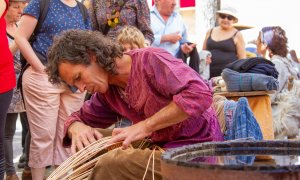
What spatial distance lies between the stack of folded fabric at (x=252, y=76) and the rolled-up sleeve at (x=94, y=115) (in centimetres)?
222

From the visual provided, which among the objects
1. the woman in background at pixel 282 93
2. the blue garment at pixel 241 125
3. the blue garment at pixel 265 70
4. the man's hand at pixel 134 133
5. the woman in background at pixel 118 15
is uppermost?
the woman in background at pixel 118 15

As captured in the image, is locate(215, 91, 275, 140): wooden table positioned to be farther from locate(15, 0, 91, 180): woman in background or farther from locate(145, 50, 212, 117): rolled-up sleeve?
locate(145, 50, 212, 117): rolled-up sleeve

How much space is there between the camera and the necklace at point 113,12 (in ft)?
18.9

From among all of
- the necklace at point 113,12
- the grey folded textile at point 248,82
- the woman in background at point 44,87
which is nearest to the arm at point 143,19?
the necklace at point 113,12

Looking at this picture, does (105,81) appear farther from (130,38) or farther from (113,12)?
(113,12)

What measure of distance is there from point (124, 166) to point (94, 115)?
715mm

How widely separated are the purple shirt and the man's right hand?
0.60 feet

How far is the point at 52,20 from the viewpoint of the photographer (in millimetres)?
5309

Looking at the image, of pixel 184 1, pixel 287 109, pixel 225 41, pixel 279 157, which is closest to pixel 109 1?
pixel 287 109

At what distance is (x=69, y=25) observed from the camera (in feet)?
17.6

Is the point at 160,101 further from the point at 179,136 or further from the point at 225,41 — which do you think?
the point at 225,41

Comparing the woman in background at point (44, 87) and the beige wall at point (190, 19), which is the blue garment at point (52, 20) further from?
the beige wall at point (190, 19)

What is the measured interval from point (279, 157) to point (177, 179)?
0.50m

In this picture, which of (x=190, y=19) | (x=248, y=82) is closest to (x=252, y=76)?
(x=248, y=82)
